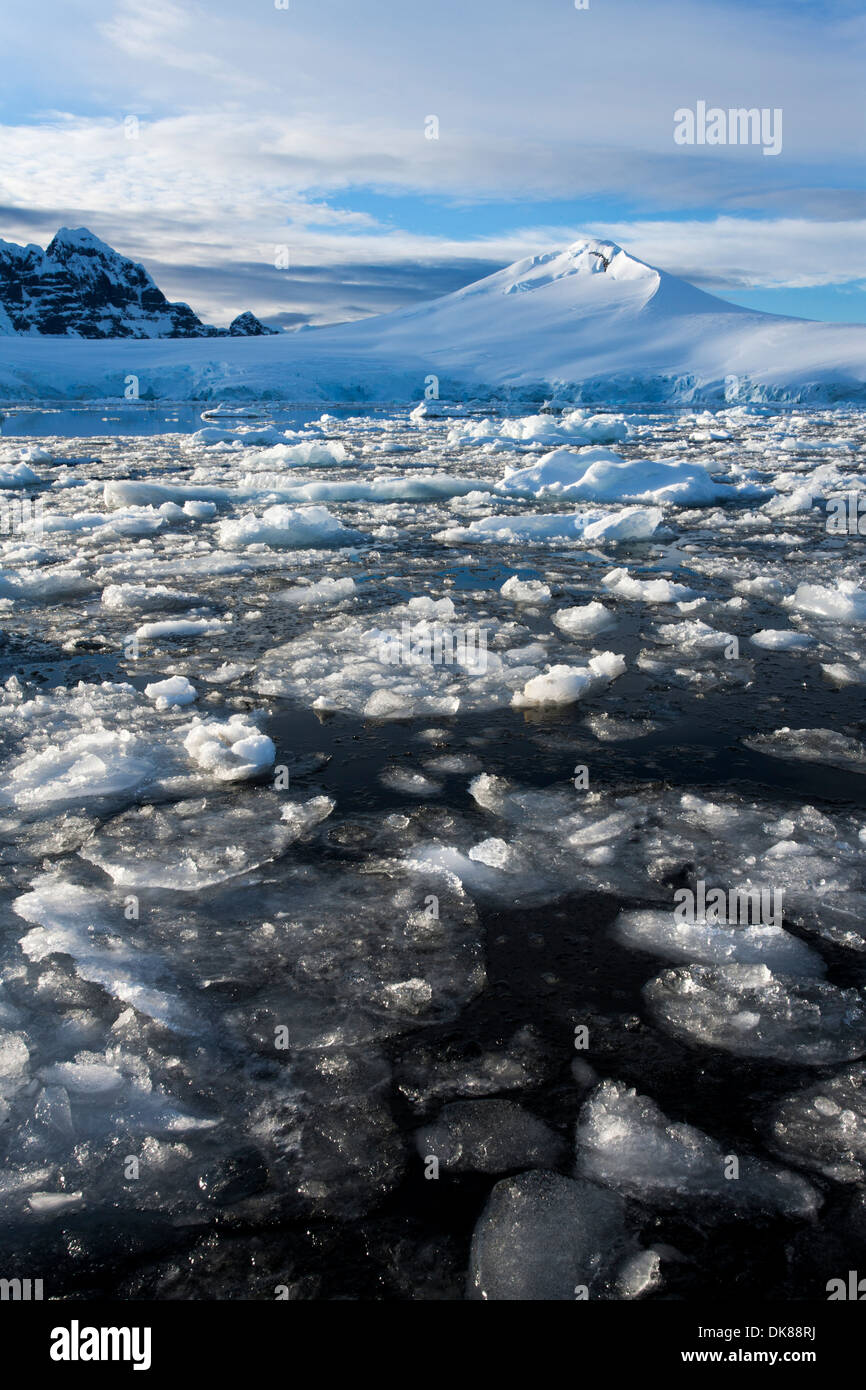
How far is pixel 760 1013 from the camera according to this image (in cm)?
251

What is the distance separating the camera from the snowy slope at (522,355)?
47000 millimetres

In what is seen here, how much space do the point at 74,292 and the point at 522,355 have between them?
15592 centimetres

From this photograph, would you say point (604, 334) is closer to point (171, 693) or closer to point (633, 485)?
point (633, 485)

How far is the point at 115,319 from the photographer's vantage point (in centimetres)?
17812

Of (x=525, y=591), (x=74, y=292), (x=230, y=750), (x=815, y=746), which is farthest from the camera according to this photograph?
(x=74, y=292)

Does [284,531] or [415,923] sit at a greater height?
[284,531]

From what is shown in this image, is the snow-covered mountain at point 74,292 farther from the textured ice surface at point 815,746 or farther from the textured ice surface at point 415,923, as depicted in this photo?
the textured ice surface at point 815,746

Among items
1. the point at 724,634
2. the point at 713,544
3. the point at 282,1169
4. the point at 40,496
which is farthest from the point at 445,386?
the point at 282,1169

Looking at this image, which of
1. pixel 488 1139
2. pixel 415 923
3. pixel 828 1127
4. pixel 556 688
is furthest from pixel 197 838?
pixel 828 1127

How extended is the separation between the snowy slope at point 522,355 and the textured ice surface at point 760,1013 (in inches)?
1896

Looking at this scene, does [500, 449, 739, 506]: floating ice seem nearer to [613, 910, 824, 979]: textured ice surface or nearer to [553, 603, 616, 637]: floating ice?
[553, 603, 616, 637]: floating ice

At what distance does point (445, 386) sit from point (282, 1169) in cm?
5307

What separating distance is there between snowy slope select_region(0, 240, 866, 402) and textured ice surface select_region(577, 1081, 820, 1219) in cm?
4859
